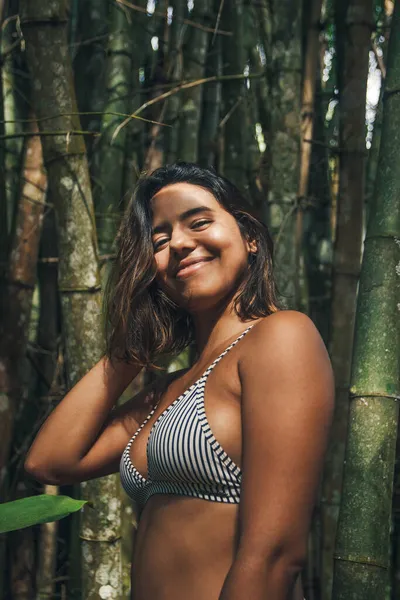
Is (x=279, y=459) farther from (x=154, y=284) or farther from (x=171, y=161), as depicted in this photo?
(x=171, y=161)

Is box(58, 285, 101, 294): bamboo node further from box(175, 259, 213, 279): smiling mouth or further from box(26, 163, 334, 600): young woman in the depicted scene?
box(175, 259, 213, 279): smiling mouth

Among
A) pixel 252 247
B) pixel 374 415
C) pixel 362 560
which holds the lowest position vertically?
pixel 362 560

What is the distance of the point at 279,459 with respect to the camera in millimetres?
1367

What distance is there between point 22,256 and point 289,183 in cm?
94

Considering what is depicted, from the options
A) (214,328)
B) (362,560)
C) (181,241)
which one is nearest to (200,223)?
(181,241)

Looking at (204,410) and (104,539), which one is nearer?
(204,410)

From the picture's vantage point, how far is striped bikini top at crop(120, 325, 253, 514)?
1457 millimetres

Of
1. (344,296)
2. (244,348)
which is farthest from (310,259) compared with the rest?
(244,348)

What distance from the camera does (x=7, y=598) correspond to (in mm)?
3381

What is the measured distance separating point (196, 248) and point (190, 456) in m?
0.41

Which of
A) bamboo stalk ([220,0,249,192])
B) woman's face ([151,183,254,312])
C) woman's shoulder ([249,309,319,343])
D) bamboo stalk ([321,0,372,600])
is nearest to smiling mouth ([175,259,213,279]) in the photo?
woman's face ([151,183,254,312])

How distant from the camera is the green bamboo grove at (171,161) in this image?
1.92 meters

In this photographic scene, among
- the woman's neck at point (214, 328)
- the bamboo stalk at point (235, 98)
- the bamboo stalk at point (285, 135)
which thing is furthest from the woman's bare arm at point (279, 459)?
the bamboo stalk at point (235, 98)

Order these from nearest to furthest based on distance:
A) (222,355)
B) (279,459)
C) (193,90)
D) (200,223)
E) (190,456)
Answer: (279,459)
(190,456)
(222,355)
(200,223)
(193,90)
